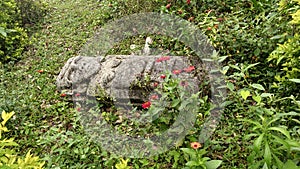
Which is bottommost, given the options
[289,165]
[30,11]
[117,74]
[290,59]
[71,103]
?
[71,103]

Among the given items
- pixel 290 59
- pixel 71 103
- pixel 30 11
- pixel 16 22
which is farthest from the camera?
pixel 30 11

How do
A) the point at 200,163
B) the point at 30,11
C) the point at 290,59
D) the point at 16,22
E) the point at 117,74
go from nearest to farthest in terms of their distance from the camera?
the point at 200,163, the point at 290,59, the point at 117,74, the point at 16,22, the point at 30,11

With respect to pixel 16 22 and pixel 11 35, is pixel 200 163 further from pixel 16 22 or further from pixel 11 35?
pixel 16 22

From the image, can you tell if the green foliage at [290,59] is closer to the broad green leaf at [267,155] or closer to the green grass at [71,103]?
the green grass at [71,103]

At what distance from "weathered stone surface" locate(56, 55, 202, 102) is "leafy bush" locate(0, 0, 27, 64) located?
1547 millimetres

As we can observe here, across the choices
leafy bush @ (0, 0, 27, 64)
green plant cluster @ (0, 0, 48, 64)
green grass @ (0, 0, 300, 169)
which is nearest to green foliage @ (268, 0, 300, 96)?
green grass @ (0, 0, 300, 169)

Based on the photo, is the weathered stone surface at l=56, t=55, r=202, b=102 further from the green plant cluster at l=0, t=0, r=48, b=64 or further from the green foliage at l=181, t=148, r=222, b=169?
the green plant cluster at l=0, t=0, r=48, b=64

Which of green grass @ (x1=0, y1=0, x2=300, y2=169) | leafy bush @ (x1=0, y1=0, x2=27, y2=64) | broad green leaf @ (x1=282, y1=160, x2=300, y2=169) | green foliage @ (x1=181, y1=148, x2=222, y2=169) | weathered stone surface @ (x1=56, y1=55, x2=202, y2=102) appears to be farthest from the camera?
leafy bush @ (x1=0, y1=0, x2=27, y2=64)

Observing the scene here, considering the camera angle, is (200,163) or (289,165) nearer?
(289,165)

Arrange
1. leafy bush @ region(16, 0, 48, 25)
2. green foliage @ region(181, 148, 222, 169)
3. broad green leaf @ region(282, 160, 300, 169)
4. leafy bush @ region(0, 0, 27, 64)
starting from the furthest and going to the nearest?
leafy bush @ region(16, 0, 48, 25) → leafy bush @ region(0, 0, 27, 64) → green foliage @ region(181, 148, 222, 169) → broad green leaf @ region(282, 160, 300, 169)

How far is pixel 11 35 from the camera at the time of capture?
5.32 meters

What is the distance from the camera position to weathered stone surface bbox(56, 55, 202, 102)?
341 centimetres

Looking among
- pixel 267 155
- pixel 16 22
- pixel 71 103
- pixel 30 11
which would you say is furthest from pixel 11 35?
pixel 267 155

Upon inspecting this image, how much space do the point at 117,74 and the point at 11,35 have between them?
262 cm
